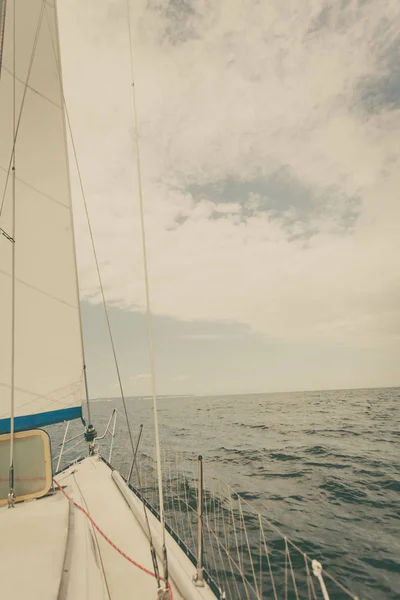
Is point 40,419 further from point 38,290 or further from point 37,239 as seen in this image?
point 37,239

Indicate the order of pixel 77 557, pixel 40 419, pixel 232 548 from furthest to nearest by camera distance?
pixel 232 548 < pixel 40 419 < pixel 77 557

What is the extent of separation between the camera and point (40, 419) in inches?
200

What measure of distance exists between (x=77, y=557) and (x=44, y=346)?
3.26 m

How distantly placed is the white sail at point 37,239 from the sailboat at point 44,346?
18mm

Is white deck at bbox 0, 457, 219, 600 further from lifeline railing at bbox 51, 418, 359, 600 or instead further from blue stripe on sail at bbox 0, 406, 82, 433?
blue stripe on sail at bbox 0, 406, 82, 433

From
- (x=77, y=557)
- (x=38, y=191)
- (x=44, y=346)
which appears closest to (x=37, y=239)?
(x=38, y=191)

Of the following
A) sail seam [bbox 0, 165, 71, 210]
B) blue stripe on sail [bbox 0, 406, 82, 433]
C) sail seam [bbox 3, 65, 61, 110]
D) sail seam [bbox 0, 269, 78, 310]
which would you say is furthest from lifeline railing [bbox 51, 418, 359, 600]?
sail seam [bbox 3, 65, 61, 110]

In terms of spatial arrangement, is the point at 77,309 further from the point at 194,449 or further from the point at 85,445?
the point at 85,445

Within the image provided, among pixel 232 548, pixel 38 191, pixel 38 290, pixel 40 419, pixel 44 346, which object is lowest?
pixel 232 548

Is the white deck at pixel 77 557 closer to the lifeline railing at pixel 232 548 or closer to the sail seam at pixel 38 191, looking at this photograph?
the lifeline railing at pixel 232 548

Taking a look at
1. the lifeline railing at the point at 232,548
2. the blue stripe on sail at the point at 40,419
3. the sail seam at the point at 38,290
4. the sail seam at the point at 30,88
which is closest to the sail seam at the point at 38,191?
the sail seam at the point at 38,290

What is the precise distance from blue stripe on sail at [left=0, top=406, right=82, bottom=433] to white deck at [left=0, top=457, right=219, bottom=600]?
3.76 feet

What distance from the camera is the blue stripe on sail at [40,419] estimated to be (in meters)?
4.69

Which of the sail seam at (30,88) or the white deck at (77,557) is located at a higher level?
the sail seam at (30,88)
